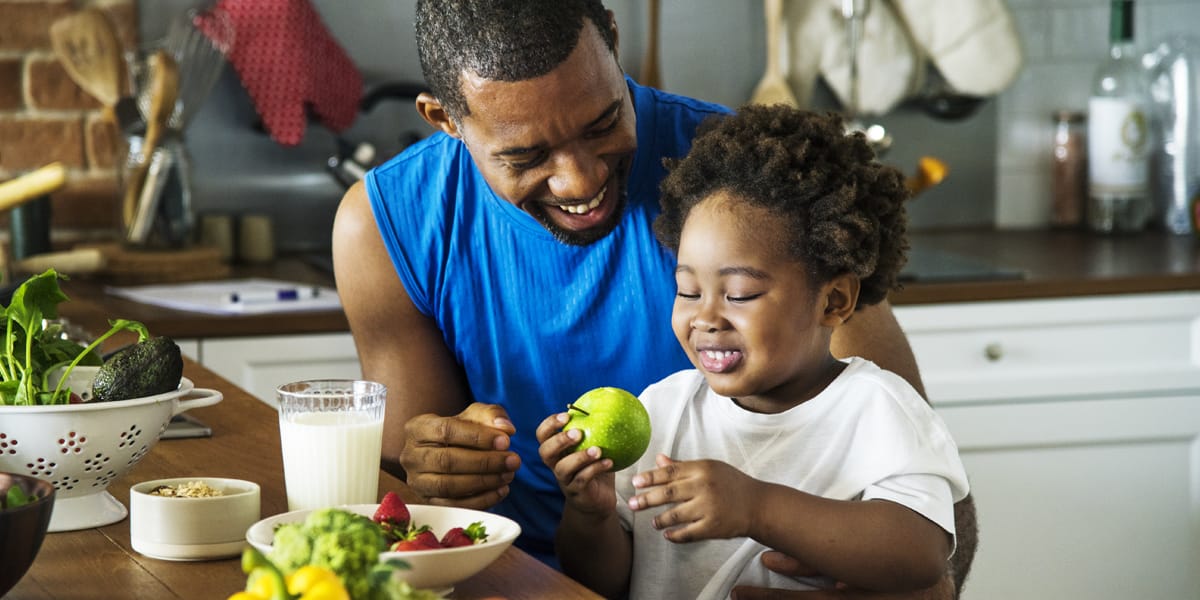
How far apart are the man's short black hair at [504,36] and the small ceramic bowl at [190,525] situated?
19.7 inches

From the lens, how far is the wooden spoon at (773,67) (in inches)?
120

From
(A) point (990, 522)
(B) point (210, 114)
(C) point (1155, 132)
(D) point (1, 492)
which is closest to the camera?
(D) point (1, 492)

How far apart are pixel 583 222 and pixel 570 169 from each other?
0.36 feet

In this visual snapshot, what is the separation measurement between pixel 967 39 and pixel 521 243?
168cm

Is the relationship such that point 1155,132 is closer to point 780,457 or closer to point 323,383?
point 780,457

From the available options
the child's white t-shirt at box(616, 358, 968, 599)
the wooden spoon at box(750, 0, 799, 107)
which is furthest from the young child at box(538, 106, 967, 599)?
the wooden spoon at box(750, 0, 799, 107)

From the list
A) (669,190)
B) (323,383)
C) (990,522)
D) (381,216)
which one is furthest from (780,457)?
(990,522)

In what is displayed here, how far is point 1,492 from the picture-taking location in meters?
0.98

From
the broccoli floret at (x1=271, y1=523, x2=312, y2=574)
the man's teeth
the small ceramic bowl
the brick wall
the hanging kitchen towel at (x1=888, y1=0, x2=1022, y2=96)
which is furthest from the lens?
the hanging kitchen towel at (x1=888, y1=0, x2=1022, y2=96)

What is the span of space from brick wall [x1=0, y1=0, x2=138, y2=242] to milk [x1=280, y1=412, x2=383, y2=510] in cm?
172

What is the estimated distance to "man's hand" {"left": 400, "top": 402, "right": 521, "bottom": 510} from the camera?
1320 millimetres

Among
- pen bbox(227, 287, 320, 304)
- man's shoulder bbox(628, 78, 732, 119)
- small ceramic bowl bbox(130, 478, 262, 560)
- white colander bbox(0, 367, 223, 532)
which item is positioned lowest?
pen bbox(227, 287, 320, 304)

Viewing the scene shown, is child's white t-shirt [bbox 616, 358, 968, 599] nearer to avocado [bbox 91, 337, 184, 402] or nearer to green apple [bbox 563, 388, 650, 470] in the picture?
green apple [bbox 563, 388, 650, 470]

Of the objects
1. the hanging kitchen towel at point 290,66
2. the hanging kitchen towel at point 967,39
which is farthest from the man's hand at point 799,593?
the hanging kitchen towel at point 967,39
